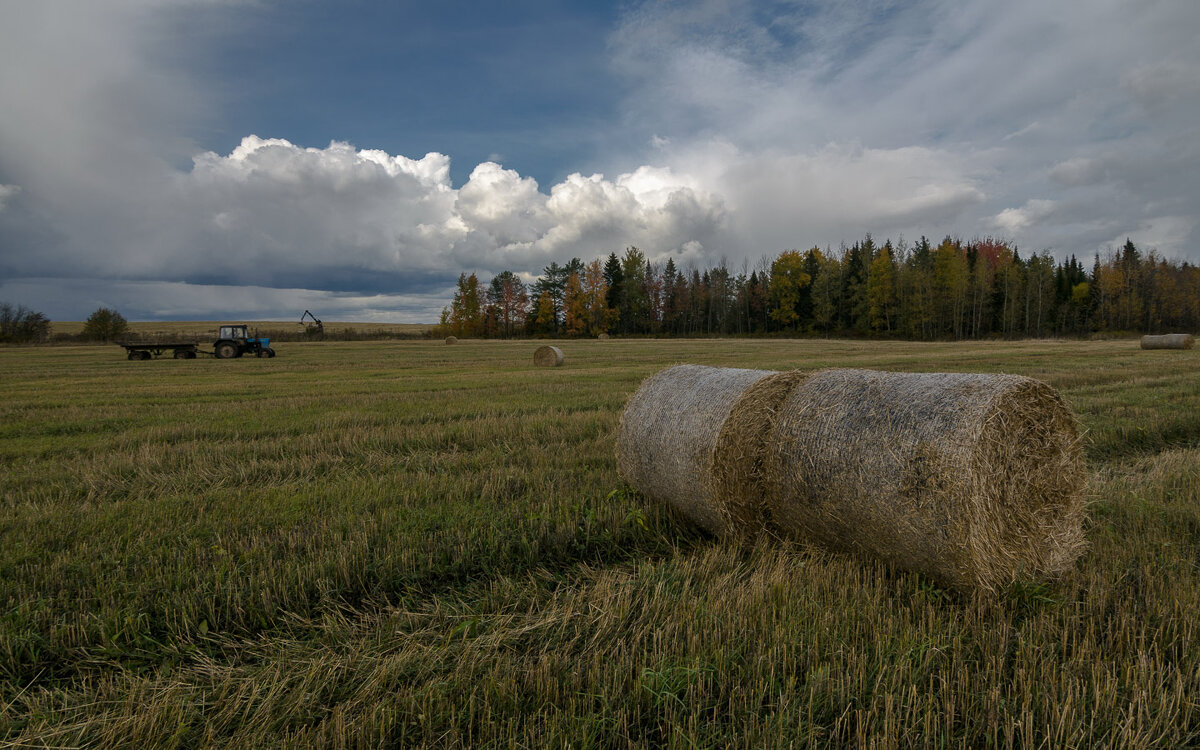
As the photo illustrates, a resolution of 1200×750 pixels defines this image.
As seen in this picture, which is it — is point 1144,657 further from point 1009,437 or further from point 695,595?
point 695,595

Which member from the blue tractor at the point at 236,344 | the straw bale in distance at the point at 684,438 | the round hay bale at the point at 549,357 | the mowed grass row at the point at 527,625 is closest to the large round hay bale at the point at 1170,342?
the round hay bale at the point at 549,357

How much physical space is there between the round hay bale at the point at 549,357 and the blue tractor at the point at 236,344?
18.6 m

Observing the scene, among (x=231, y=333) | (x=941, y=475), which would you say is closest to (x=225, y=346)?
(x=231, y=333)

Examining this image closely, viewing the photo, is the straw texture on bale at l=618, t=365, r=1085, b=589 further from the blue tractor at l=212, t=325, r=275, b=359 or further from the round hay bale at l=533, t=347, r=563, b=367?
the blue tractor at l=212, t=325, r=275, b=359

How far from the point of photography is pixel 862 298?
78250 mm

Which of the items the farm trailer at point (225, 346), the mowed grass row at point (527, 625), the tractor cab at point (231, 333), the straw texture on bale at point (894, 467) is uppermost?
the tractor cab at point (231, 333)

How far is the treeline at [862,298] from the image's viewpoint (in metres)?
74.2

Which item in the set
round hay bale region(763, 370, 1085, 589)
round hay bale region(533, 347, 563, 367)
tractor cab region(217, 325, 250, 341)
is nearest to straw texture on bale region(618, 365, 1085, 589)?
round hay bale region(763, 370, 1085, 589)

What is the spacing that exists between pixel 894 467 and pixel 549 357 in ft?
73.6

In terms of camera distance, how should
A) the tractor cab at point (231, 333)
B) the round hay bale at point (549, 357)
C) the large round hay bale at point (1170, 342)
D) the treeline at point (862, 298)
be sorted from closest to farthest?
the round hay bale at point (549, 357) → the large round hay bale at point (1170, 342) → the tractor cab at point (231, 333) → the treeline at point (862, 298)

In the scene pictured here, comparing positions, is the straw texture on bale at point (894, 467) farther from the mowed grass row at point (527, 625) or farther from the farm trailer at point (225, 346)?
the farm trailer at point (225, 346)

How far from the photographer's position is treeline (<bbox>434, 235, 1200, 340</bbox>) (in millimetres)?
74188

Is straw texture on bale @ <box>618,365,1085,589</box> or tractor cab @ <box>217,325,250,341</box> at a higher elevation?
tractor cab @ <box>217,325,250,341</box>

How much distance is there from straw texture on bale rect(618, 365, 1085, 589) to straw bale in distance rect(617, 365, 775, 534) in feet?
0.06
